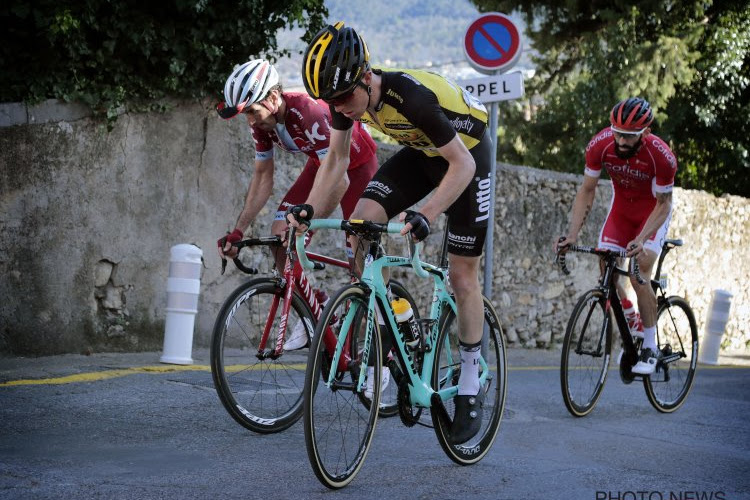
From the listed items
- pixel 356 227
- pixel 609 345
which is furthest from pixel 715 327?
pixel 356 227

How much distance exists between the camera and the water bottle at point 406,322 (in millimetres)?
4797

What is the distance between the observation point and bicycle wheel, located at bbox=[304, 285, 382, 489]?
420cm

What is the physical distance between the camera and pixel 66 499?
390 cm

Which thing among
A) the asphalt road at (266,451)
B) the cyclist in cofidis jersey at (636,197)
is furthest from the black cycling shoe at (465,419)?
the cyclist in cofidis jersey at (636,197)

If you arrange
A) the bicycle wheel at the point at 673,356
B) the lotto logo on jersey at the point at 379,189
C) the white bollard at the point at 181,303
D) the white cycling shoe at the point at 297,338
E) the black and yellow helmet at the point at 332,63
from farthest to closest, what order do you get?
1. the white bollard at the point at 181,303
2. the bicycle wheel at the point at 673,356
3. the white cycling shoe at the point at 297,338
4. the lotto logo on jersey at the point at 379,189
5. the black and yellow helmet at the point at 332,63

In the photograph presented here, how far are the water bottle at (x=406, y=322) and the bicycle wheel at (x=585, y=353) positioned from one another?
239 cm

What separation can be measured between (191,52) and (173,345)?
8.76 feet

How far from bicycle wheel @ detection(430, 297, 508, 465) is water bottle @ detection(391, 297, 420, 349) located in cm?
20

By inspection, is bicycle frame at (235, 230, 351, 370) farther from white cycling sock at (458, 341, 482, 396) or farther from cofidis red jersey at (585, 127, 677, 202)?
cofidis red jersey at (585, 127, 677, 202)

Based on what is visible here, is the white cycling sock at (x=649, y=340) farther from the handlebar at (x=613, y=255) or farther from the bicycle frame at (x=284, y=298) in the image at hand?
the bicycle frame at (x=284, y=298)

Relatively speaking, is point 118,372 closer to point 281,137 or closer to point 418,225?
point 281,137

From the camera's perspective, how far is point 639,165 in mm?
7660

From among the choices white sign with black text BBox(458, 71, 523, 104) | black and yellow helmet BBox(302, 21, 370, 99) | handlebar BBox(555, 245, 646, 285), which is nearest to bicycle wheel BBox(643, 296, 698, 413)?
handlebar BBox(555, 245, 646, 285)

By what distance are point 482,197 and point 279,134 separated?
1.51 meters
